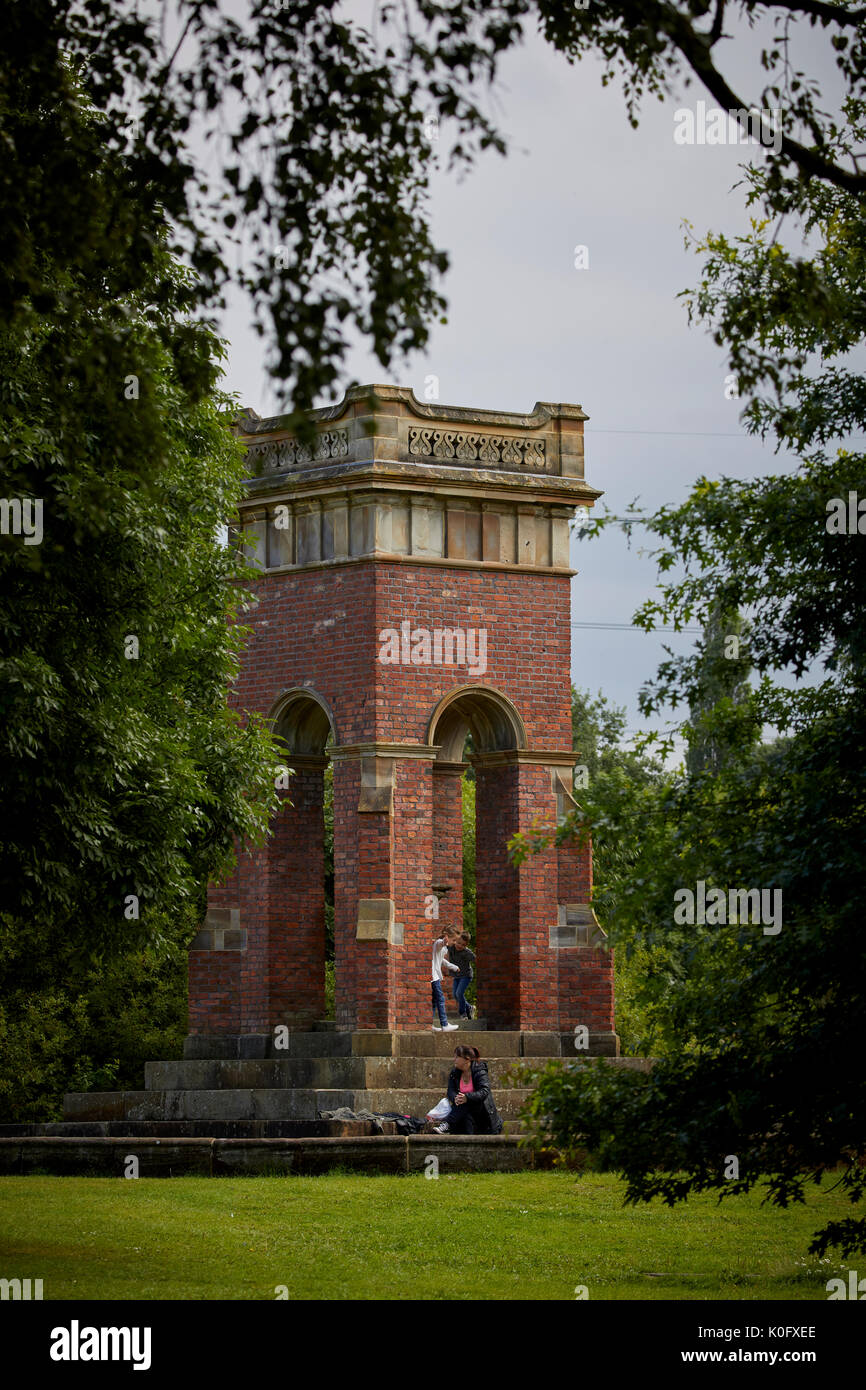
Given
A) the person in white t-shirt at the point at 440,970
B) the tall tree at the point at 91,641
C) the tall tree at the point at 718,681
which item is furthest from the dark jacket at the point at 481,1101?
the tall tree at the point at 718,681

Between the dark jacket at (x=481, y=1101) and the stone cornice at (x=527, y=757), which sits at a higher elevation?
the stone cornice at (x=527, y=757)

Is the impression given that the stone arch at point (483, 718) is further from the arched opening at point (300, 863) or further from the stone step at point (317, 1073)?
the stone step at point (317, 1073)

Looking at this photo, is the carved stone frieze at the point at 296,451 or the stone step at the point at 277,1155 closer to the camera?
the stone step at the point at 277,1155

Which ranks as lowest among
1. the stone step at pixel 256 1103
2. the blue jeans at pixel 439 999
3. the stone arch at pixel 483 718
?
the stone step at pixel 256 1103

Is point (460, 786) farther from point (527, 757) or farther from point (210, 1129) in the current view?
point (210, 1129)

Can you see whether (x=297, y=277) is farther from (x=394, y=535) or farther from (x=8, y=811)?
(x=394, y=535)

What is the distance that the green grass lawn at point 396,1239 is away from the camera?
42.2 ft

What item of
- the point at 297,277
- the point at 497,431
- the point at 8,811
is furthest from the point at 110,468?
the point at 497,431

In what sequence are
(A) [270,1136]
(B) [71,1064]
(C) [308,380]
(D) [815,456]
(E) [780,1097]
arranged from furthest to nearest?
(B) [71,1064] → (A) [270,1136] → (D) [815,456] → (E) [780,1097] → (C) [308,380]

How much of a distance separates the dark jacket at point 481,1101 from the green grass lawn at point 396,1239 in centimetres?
118

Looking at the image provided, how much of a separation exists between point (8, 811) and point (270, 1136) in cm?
674

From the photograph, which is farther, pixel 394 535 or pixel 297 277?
pixel 394 535

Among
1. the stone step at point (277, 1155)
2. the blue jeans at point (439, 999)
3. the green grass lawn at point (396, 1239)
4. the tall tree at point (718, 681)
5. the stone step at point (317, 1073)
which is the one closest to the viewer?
the tall tree at point (718, 681)
